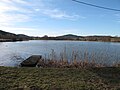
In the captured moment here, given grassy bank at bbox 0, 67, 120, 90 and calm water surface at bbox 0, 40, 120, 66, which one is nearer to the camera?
grassy bank at bbox 0, 67, 120, 90

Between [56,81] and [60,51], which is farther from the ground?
[56,81]

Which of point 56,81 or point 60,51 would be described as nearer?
point 56,81

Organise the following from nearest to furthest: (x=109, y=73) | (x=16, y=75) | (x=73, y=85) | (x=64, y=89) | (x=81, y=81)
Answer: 1. (x=64, y=89)
2. (x=73, y=85)
3. (x=81, y=81)
4. (x=16, y=75)
5. (x=109, y=73)

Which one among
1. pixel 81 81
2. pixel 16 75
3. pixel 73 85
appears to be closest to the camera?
pixel 73 85

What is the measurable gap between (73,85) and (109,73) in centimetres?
300

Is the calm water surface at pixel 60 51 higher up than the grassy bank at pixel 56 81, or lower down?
lower down

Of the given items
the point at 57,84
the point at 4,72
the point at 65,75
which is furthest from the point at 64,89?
the point at 4,72

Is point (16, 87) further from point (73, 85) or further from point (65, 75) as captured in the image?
point (65, 75)

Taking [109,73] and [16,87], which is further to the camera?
[109,73]

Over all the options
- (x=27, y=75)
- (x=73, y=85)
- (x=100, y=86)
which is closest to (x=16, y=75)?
(x=27, y=75)

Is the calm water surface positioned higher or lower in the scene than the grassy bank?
lower

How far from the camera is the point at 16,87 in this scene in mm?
6332

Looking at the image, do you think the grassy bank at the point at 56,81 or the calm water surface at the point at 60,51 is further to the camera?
the calm water surface at the point at 60,51

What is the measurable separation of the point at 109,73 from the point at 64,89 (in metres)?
3.55
